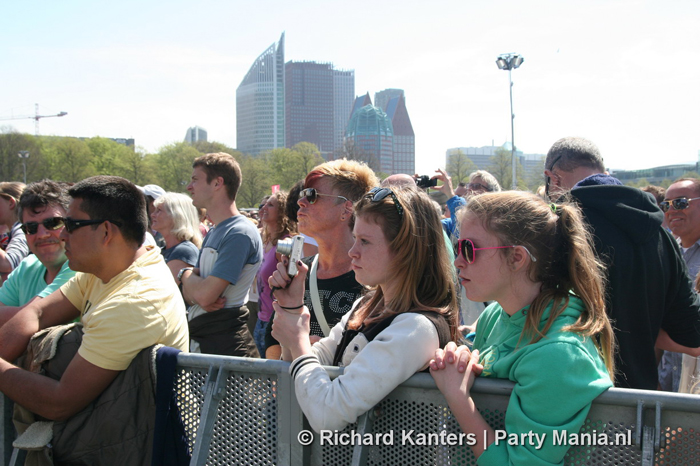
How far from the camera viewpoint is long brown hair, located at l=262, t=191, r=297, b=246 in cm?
539

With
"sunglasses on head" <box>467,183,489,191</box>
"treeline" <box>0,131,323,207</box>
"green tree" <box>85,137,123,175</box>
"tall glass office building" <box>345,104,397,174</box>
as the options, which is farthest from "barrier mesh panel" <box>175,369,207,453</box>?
"tall glass office building" <box>345,104,397,174</box>

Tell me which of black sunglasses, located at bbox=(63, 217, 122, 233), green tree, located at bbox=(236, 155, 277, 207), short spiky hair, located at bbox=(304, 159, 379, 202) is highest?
green tree, located at bbox=(236, 155, 277, 207)

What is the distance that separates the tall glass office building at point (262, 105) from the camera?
14875 cm

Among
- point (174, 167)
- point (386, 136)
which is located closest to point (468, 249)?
point (174, 167)

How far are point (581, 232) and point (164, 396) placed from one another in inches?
71.8

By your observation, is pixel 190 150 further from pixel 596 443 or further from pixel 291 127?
pixel 291 127

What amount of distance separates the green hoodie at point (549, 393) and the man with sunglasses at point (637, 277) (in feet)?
2.82

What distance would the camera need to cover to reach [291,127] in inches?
6447

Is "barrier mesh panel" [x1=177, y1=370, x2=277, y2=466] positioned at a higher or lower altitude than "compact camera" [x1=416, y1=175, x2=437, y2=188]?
lower

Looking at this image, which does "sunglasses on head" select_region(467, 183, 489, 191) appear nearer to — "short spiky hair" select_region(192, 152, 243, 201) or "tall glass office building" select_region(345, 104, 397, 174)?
"short spiky hair" select_region(192, 152, 243, 201)

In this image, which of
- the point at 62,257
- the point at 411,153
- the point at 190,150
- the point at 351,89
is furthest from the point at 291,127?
the point at 62,257

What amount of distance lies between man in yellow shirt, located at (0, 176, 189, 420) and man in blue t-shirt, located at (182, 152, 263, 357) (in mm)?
1070

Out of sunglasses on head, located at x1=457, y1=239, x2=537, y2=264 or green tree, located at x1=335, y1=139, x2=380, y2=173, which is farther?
green tree, located at x1=335, y1=139, x2=380, y2=173

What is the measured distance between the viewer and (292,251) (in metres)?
2.18
